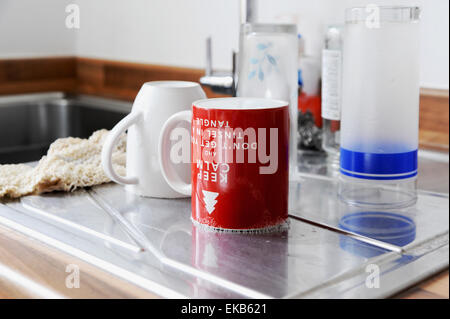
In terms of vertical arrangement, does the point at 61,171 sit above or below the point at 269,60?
below

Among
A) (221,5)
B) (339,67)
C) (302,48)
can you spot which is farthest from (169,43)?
(339,67)

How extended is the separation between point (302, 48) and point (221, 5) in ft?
1.62

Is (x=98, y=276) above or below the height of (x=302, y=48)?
below

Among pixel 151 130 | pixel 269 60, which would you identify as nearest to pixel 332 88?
pixel 269 60

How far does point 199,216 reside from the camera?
0.55m

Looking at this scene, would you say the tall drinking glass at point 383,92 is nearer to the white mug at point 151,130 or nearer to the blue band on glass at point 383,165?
the blue band on glass at point 383,165

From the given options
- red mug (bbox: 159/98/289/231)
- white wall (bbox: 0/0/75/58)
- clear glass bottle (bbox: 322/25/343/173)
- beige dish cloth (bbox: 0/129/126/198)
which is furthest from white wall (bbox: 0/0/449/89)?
red mug (bbox: 159/98/289/231)

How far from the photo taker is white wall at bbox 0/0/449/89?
99 cm

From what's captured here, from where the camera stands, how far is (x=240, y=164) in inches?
20.2

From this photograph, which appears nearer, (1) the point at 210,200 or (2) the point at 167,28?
(1) the point at 210,200

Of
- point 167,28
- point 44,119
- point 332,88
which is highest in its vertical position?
point 167,28

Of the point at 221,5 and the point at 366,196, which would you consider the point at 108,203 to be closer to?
the point at 366,196

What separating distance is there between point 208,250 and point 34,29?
5.11 ft

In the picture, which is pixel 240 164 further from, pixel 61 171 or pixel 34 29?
pixel 34 29
